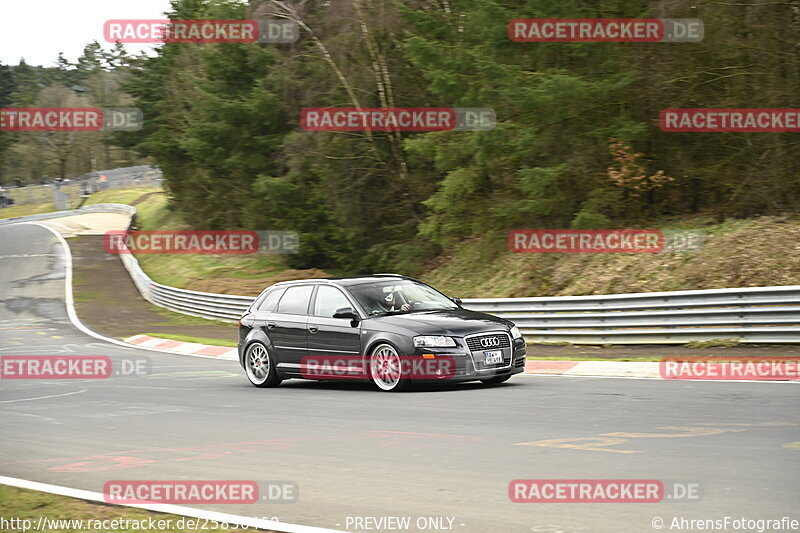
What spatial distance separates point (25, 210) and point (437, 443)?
307ft

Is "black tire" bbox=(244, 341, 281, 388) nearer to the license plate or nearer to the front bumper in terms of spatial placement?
the front bumper

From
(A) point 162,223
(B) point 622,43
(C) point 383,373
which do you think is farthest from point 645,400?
(A) point 162,223

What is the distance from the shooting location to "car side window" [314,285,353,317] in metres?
14.1

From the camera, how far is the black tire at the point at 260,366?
48.9 feet

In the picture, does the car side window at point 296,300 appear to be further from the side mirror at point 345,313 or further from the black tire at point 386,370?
the black tire at point 386,370

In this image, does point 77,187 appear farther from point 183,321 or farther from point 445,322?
point 445,322

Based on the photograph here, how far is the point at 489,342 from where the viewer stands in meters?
12.9

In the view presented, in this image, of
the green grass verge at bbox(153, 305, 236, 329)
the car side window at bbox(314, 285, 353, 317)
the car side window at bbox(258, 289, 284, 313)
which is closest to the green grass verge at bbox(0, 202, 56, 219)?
the green grass verge at bbox(153, 305, 236, 329)

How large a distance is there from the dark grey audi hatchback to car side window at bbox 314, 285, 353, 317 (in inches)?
0.6

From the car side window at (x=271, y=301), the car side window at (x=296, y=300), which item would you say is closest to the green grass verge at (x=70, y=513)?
the car side window at (x=296, y=300)

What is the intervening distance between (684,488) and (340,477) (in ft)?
8.50

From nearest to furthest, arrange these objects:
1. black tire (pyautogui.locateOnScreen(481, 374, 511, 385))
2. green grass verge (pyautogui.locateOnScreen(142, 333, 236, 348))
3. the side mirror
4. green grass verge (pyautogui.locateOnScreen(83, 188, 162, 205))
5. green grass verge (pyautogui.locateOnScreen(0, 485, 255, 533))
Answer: green grass verge (pyautogui.locateOnScreen(0, 485, 255, 533)), black tire (pyautogui.locateOnScreen(481, 374, 511, 385)), the side mirror, green grass verge (pyautogui.locateOnScreen(142, 333, 236, 348)), green grass verge (pyautogui.locateOnScreen(83, 188, 162, 205))

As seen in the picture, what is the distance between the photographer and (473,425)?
32.4 feet

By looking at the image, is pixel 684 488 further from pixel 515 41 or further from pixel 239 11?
pixel 239 11
